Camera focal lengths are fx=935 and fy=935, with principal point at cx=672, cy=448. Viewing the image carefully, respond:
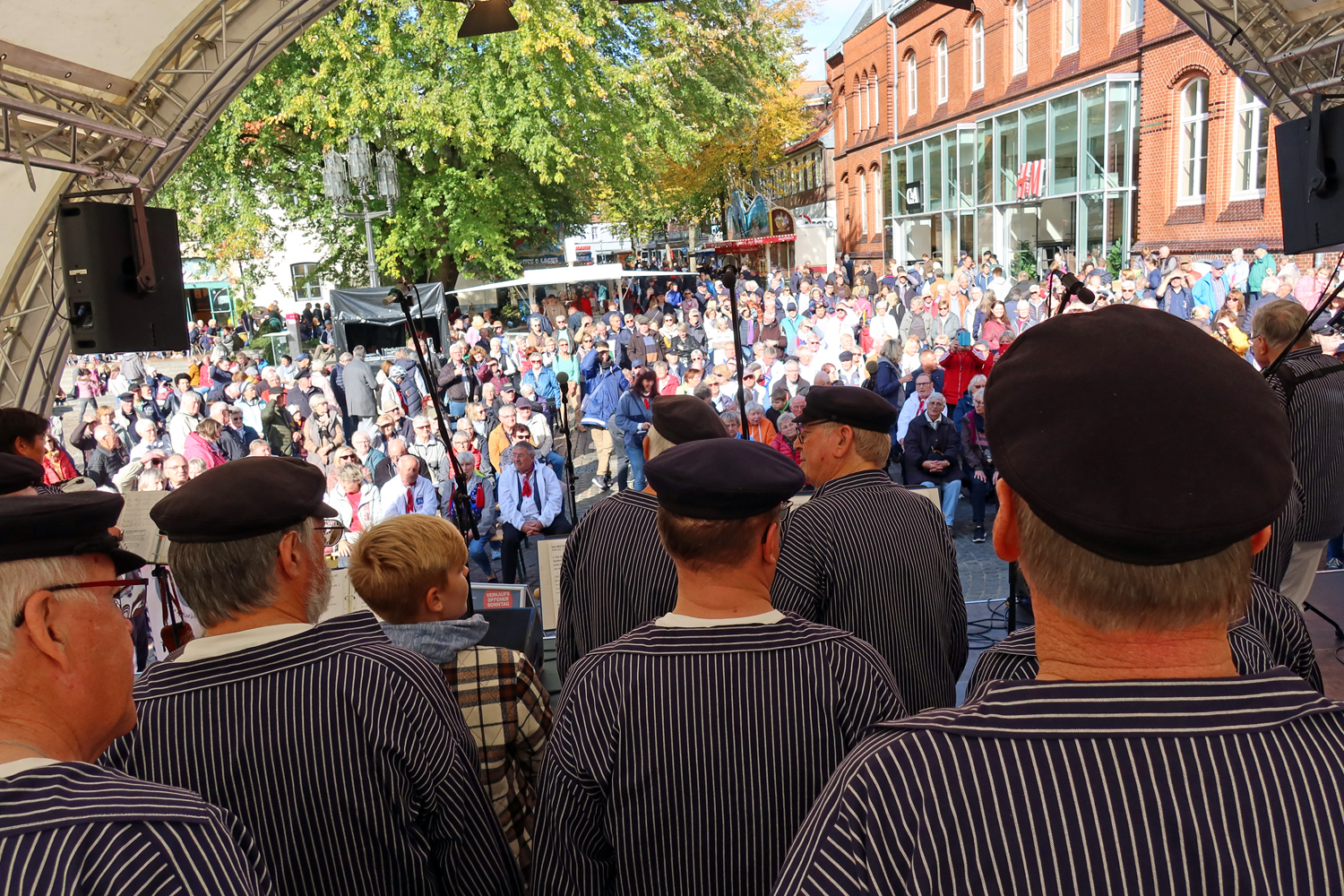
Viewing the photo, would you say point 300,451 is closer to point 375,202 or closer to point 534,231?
point 375,202

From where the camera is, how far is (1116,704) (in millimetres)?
849

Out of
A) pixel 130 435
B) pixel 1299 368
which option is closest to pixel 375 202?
pixel 130 435

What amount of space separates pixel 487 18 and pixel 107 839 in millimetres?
6744

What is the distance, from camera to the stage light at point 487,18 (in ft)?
22.3

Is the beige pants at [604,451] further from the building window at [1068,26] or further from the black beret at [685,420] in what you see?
the building window at [1068,26]

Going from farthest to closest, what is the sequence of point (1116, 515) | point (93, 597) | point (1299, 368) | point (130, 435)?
point (130, 435), point (1299, 368), point (93, 597), point (1116, 515)

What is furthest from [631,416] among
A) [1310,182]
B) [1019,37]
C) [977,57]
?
[977,57]

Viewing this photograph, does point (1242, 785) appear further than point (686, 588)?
No

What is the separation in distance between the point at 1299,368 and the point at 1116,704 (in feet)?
14.7

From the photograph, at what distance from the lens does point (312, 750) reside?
1.84m

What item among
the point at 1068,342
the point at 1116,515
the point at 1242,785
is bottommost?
the point at 1242,785

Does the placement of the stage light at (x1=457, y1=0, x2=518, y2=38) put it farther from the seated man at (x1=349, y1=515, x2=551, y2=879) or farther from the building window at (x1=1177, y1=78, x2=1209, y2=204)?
the building window at (x1=1177, y1=78, x2=1209, y2=204)

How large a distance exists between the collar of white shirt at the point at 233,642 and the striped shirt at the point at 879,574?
1475 millimetres

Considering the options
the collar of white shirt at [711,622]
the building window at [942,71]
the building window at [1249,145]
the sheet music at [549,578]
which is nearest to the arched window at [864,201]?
the building window at [942,71]
